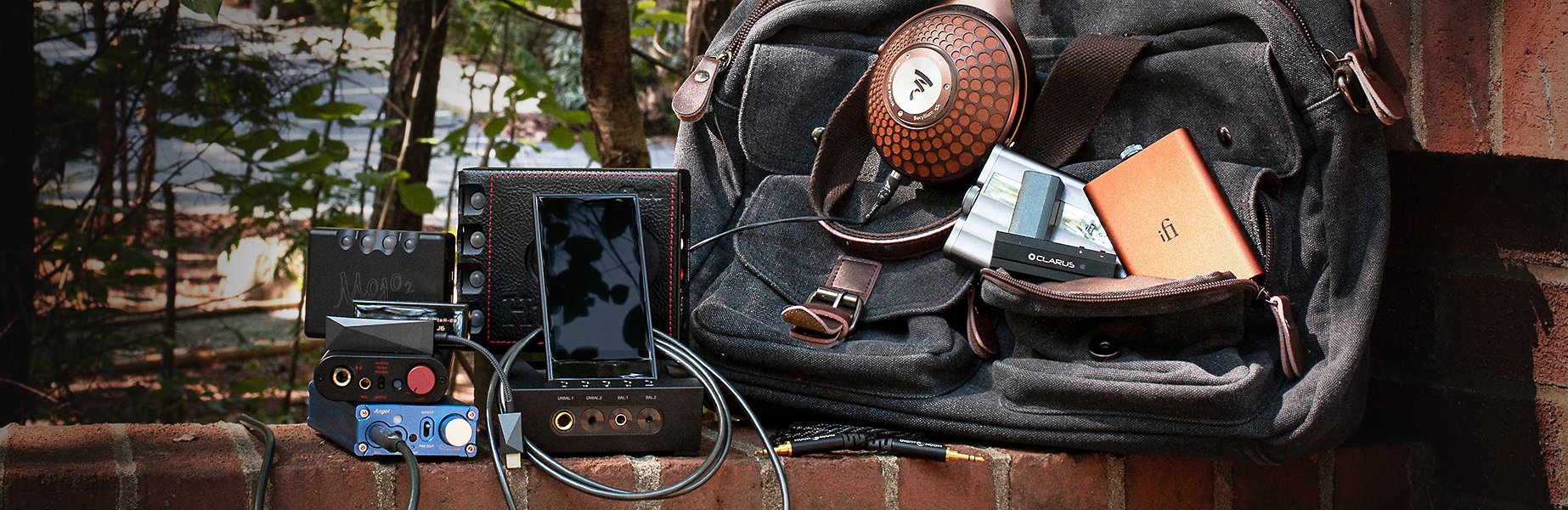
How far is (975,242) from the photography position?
4.78ft

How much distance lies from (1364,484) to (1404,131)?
456mm

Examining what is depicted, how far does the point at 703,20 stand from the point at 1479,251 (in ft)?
4.99

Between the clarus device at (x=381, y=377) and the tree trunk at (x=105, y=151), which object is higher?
the tree trunk at (x=105, y=151)

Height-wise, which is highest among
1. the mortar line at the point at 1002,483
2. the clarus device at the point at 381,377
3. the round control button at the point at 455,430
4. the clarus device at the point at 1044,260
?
the clarus device at the point at 1044,260

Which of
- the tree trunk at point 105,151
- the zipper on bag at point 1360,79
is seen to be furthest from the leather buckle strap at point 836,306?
the tree trunk at point 105,151

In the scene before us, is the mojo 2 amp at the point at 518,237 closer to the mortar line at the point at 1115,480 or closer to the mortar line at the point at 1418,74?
the mortar line at the point at 1115,480

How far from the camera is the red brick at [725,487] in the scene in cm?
124

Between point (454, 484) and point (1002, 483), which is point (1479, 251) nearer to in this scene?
point (1002, 483)

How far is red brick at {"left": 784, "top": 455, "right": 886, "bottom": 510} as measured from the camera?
4.19ft

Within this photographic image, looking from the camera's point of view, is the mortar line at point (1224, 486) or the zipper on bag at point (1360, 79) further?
the mortar line at point (1224, 486)

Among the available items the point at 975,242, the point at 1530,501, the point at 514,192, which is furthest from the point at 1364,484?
the point at 514,192

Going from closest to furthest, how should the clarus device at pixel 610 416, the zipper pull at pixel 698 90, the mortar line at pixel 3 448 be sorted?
1. the mortar line at pixel 3 448
2. the clarus device at pixel 610 416
3. the zipper pull at pixel 698 90

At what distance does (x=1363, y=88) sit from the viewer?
130 cm

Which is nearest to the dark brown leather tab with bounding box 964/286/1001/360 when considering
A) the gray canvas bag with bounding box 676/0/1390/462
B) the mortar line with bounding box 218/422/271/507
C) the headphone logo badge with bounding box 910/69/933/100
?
the gray canvas bag with bounding box 676/0/1390/462
